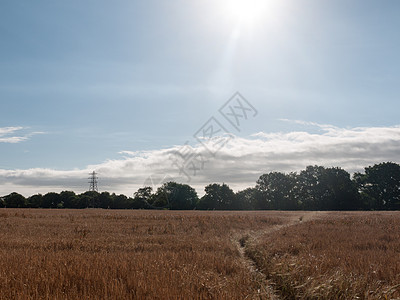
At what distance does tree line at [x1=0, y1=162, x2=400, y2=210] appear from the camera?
96.0 m

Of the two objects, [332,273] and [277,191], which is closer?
[332,273]

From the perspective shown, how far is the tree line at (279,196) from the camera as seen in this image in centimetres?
9600

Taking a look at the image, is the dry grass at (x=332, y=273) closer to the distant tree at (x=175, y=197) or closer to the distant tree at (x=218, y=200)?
the distant tree at (x=175, y=197)

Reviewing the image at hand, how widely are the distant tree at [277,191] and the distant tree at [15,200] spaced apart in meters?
65.7

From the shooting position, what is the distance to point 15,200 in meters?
98.8

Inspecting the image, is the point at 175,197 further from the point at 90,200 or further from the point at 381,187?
the point at 381,187

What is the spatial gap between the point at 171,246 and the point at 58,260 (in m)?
5.69

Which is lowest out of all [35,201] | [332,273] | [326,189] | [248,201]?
[332,273]

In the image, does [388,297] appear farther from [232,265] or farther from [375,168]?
[375,168]

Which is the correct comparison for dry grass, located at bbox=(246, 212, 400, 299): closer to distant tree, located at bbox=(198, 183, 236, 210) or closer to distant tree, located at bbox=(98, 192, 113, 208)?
distant tree, located at bbox=(98, 192, 113, 208)

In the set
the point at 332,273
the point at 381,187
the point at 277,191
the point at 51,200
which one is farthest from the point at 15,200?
the point at 332,273

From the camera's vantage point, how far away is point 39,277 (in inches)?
325

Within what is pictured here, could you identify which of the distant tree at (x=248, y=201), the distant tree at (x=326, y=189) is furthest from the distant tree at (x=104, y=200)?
the distant tree at (x=326, y=189)

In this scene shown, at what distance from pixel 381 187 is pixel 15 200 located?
9912cm
